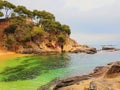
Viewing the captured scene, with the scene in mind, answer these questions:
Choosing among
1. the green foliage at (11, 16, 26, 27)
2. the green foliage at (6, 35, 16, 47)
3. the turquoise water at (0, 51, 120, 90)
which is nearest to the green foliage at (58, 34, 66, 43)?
the green foliage at (11, 16, 26, 27)

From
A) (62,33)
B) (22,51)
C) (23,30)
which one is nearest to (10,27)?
(23,30)

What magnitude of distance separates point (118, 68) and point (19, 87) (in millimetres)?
12972

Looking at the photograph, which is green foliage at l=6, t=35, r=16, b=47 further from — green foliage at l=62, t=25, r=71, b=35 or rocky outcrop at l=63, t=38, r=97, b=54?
green foliage at l=62, t=25, r=71, b=35

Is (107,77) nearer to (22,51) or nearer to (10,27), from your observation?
(22,51)

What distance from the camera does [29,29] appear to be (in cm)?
12475

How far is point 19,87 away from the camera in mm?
36156

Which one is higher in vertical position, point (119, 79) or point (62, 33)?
point (62, 33)

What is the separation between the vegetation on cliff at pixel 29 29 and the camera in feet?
392

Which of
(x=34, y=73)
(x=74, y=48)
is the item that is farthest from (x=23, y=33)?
(x=34, y=73)

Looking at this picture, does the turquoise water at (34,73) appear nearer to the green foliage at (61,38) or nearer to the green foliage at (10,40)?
the green foliage at (10,40)

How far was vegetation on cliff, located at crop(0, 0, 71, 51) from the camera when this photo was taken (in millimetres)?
119500

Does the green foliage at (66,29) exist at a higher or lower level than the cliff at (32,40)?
higher

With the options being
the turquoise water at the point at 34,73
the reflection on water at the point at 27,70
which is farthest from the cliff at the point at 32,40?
the turquoise water at the point at 34,73

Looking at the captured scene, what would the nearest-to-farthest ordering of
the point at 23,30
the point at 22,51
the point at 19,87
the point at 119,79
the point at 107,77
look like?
the point at 119,79 < the point at 107,77 < the point at 19,87 < the point at 22,51 < the point at 23,30
